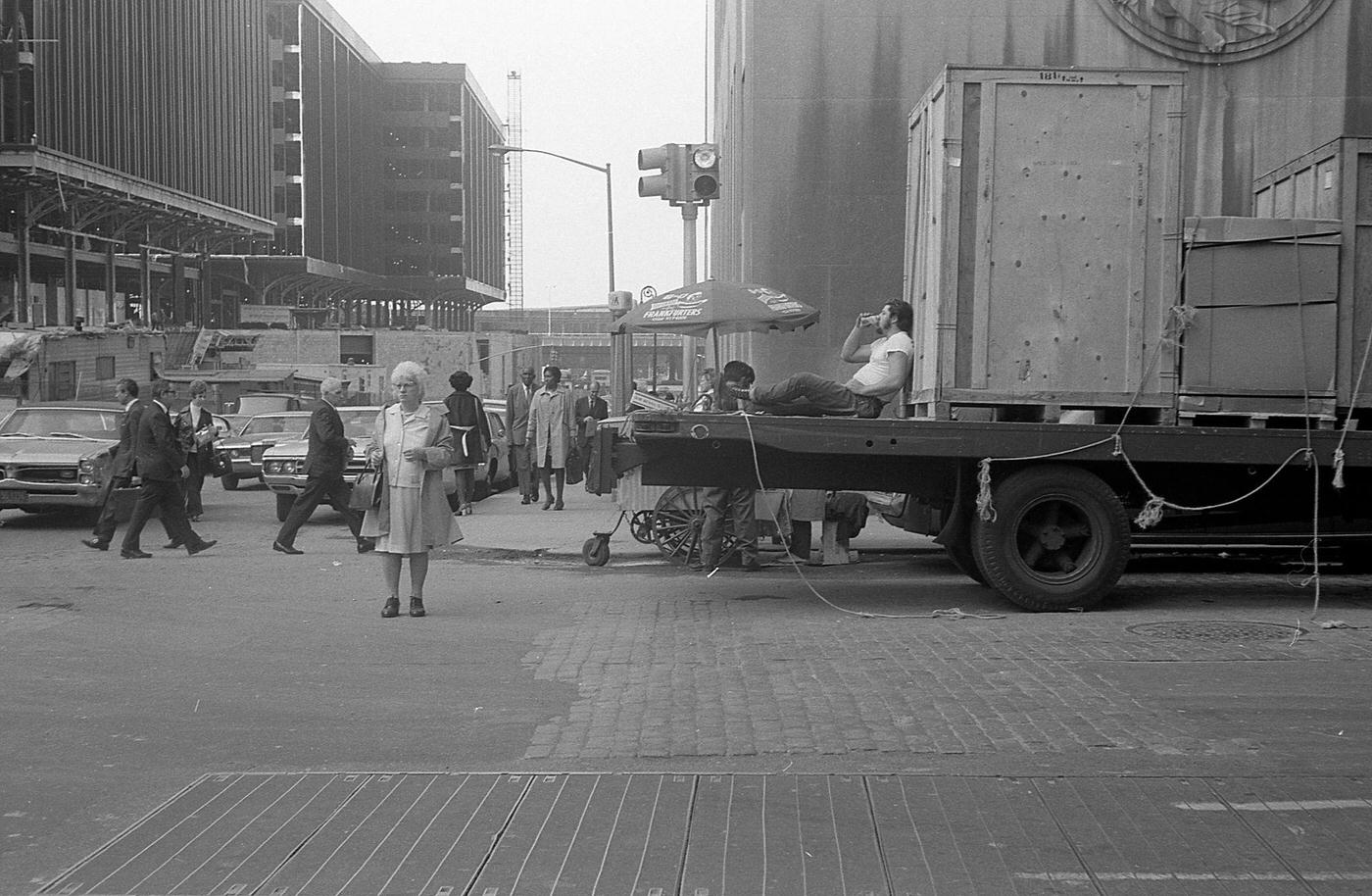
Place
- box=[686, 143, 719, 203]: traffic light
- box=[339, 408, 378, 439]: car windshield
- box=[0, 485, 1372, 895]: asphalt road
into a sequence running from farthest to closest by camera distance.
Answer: box=[339, 408, 378, 439]: car windshield → box=[686, 143, 719, 203]: traffic light → box=[0, 485, 1372, 895]: asphalt road

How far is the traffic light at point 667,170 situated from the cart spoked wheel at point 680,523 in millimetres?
3343

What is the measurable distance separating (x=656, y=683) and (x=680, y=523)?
5.93 meters

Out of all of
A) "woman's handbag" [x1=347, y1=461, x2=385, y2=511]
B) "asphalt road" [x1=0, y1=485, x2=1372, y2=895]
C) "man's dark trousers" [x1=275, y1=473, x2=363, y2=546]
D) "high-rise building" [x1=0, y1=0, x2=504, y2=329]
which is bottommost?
"asphalt road" [x1=0, y1=485, x2=1372, y2=895]

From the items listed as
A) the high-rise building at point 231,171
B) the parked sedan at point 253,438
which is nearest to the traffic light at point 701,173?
the parked sedan at point 253,438

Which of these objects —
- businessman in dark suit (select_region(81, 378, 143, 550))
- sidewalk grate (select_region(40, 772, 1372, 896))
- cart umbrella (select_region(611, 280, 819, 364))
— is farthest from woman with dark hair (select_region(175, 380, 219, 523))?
sidewalk grate (select_region(40, 772, 1372, 896))

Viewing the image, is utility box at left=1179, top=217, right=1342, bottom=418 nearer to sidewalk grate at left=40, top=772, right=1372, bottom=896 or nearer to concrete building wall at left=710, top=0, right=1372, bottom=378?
sidewalk grate at left=40, top=772, right=1372, bottom=896

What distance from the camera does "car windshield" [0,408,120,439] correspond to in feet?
60.8

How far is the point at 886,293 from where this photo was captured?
69.9ft

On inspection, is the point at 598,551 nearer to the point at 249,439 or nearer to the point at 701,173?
the point at 701,173

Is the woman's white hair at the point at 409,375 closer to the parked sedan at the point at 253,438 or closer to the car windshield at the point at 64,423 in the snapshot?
the car windshield at the point at 64,423

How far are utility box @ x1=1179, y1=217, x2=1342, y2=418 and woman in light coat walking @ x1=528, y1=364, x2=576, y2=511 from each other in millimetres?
10377

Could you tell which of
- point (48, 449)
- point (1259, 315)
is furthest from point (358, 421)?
point (1259, 315)

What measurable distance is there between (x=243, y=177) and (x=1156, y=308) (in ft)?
265

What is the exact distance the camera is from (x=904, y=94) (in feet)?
69.6
